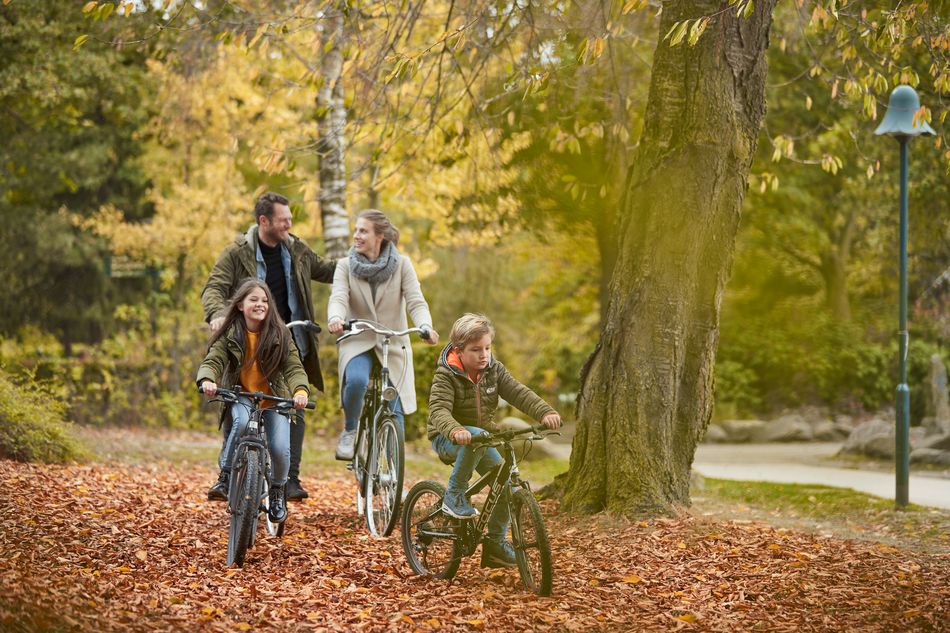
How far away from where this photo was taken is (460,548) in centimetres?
577

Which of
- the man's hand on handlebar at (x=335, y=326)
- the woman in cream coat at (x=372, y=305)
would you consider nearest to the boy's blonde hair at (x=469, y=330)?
the man's hand on handlebar at (x=335, y=326)

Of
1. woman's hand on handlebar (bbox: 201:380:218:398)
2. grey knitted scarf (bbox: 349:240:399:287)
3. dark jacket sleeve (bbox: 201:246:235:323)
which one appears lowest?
woman's hand on handlebar (bbox: 201:380:218:398)

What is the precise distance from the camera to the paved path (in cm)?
1053

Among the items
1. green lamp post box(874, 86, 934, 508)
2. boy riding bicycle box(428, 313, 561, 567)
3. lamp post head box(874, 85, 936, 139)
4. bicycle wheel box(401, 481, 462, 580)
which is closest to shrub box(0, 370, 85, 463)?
bicycle wheel box(401, 481, 462, 580)

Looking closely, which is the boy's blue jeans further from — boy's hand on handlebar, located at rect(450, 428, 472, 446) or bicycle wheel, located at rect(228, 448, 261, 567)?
bicycle wheel, located at rect(228, 448, 261, 567)

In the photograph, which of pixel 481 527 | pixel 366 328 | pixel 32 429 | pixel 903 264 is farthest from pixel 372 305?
pixel 903 264

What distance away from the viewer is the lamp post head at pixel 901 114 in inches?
378

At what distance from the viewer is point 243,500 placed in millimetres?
6074

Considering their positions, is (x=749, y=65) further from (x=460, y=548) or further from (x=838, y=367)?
(x=838, y=367)

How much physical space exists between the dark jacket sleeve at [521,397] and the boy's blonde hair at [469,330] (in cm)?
21

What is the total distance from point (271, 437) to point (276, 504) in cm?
48

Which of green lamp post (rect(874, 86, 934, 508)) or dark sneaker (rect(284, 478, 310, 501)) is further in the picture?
green lamp post (rect(874, 86, 934, 508))

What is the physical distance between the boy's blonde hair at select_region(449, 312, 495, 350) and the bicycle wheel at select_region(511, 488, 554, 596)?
81cm

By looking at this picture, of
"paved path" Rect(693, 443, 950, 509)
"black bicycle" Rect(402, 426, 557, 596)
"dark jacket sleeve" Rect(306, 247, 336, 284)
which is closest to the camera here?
"black bicycle" Rect(402, 426, 557, 596)
